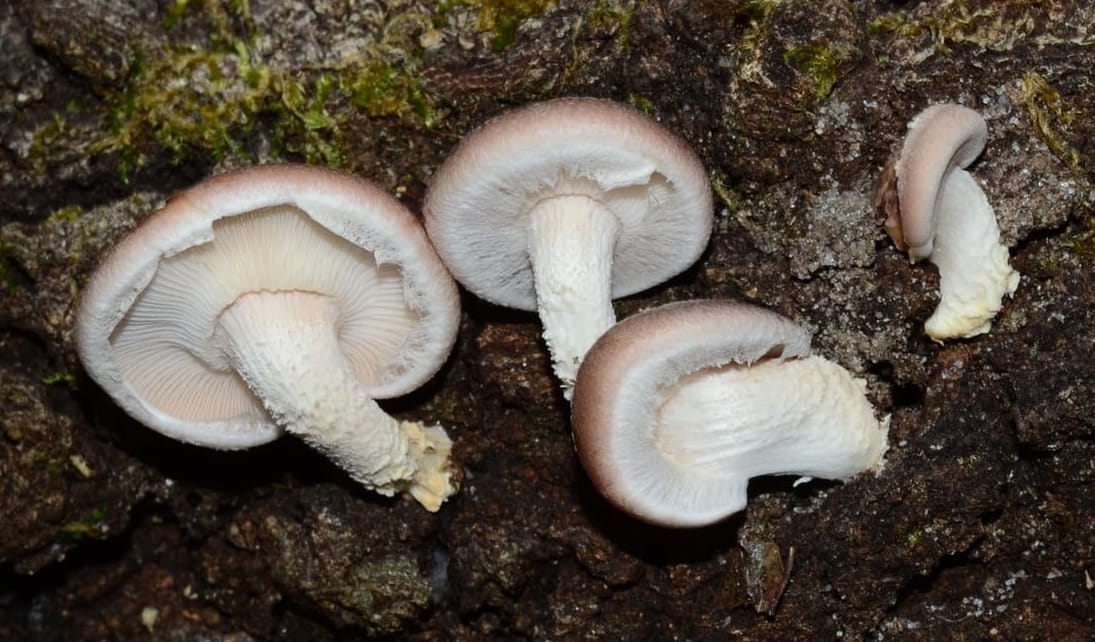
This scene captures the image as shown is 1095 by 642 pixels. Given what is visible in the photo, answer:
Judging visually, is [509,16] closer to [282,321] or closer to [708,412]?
[282,321]

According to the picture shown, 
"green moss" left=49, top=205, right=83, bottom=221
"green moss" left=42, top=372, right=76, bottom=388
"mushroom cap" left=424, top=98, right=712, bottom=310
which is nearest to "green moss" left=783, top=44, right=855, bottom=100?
"mushroom cap" left=424, top=98, right=712, bottom=310

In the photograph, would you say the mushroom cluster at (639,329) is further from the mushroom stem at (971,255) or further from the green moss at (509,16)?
the green moss at (509,16)

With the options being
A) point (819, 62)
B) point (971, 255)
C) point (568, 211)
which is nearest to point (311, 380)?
point (568, 211)

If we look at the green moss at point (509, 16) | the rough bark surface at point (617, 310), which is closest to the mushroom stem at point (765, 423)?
the rough bark surface at point (617, 310)

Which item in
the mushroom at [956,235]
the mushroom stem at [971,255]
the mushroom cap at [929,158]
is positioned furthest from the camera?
the mushroom stem at [971,255]

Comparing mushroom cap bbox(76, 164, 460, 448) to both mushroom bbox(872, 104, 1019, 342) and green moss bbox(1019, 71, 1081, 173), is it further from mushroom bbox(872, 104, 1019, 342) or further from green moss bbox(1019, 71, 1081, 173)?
green moss bbox(1019, 71, 1081, 173)

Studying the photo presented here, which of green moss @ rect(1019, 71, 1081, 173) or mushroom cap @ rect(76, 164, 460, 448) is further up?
green moss @ rect(1019, 71, 1081, 173)

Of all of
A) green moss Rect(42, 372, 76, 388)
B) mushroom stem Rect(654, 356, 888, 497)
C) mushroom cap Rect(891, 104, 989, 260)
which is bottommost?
green moss Rect(42, 372, 76, 388)
